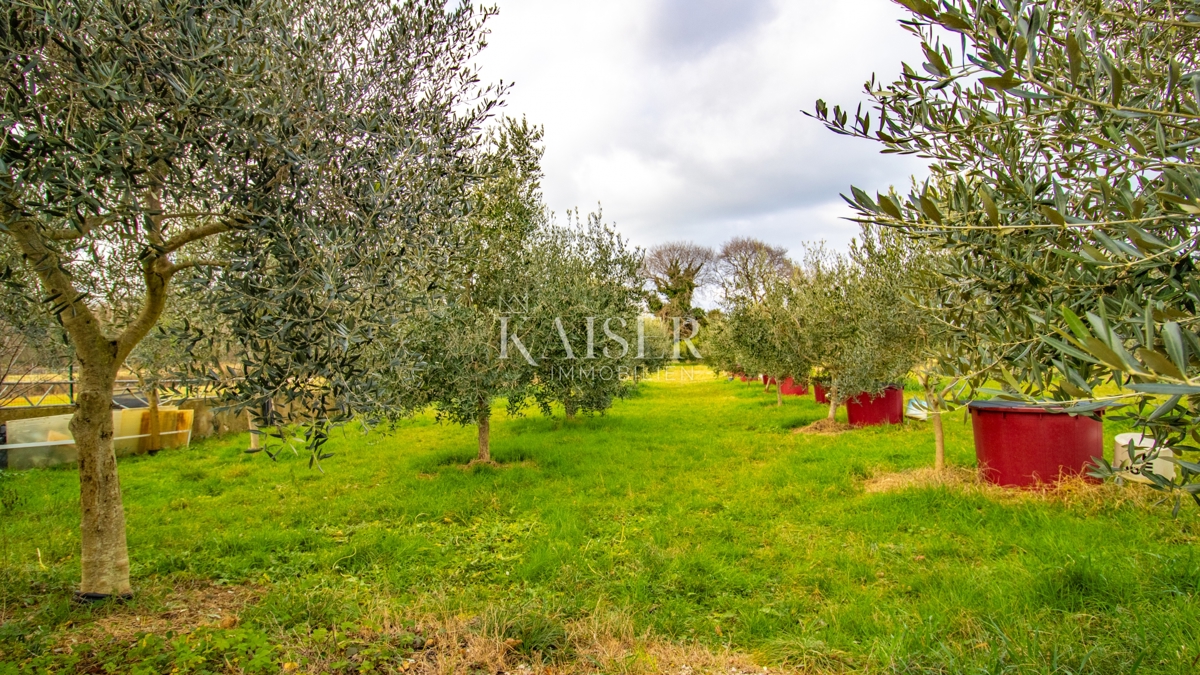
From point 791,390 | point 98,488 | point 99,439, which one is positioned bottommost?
point 791,390

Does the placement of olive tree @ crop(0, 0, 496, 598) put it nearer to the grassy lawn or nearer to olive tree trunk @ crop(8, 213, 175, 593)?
olive tree trunk @ crop(8, 213, 175, 593)

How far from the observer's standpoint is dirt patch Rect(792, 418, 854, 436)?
15766 millimetres

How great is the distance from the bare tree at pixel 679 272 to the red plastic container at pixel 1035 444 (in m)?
33.8

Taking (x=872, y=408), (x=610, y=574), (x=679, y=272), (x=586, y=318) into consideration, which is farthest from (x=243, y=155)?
(x=679, y=272)

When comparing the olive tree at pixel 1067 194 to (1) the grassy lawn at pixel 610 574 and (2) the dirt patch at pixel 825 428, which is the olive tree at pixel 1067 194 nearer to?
(1) the grassy lawn at pixel 610 574

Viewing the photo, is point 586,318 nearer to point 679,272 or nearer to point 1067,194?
point 1067,194

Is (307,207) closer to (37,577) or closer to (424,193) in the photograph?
(424,193)

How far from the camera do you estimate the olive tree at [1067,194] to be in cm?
173

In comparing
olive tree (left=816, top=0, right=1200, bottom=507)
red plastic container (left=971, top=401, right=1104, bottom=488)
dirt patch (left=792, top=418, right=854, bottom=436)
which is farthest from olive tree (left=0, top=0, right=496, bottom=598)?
dirt patch (left=792, top=418, right=854, bottom=436)

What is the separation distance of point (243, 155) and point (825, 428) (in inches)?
615

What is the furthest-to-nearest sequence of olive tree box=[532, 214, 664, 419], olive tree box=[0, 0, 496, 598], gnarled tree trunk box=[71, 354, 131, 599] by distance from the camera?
olive tree box=[532, 214, 664, 419], gnarled tree trunk box=[71, 354, 131, 599], olive tree box=[0, 0, 496, 598]

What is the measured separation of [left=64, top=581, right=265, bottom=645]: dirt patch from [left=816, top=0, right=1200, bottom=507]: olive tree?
6.27m

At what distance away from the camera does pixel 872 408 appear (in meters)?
16.4

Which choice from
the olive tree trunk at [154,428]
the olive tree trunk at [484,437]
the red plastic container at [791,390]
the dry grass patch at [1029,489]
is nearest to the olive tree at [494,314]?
the olive tree trunk at [484,437]
